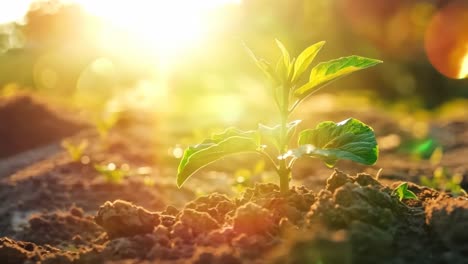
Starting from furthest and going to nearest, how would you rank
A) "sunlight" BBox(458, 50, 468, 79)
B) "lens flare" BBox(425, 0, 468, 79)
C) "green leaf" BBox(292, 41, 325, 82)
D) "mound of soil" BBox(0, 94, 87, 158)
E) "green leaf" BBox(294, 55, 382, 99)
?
"sunlight" BBox(458, 50, 468, 79) → "lens flare" BBox(425, 0, 468, 79) → "mound of soil" BBox(0, 94, 87, 158) → "green leaf" BBox(292, 41, 325, 82) → "green leaf" BBox(294, 55, 382, 99)

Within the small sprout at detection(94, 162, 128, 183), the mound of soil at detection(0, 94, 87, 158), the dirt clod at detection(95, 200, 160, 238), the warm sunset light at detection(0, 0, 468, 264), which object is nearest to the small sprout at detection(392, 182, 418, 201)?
the warm sunset light at detection(0, 0, 468, 264)

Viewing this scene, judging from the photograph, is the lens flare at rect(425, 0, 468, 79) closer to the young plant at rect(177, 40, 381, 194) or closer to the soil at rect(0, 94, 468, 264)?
the soil at rect(0, 94, 468, 264)

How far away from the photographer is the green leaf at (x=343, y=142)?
238cm

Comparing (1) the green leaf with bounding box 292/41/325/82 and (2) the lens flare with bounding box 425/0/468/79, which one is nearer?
(1) the green leaf with bounding box 292/41/325/82

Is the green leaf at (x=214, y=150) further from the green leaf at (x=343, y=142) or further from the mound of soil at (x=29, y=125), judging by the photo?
the mound of soil at (x=29, y=125)

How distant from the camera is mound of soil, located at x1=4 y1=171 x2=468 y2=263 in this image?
1.93m

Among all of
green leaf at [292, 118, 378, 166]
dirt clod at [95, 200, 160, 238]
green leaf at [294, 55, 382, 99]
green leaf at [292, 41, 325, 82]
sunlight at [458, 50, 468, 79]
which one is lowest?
dirt clod at [95, 200, 160, 238]

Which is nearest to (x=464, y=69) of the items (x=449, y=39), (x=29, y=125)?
(x=449, y=39)

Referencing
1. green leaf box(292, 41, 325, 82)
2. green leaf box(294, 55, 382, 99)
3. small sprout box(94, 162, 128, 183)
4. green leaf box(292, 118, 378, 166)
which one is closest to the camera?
green leaf box(292, 118, 378, 166)

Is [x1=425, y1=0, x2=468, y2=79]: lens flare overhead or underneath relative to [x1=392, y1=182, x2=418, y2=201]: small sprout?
overhead

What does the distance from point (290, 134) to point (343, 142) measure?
246 millimetres

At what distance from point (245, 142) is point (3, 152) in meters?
6.87

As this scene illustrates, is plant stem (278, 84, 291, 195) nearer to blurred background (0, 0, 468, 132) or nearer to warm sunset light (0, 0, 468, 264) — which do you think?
warm sunset light (0, 0, 468, 264)

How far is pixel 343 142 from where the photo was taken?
2559mm
